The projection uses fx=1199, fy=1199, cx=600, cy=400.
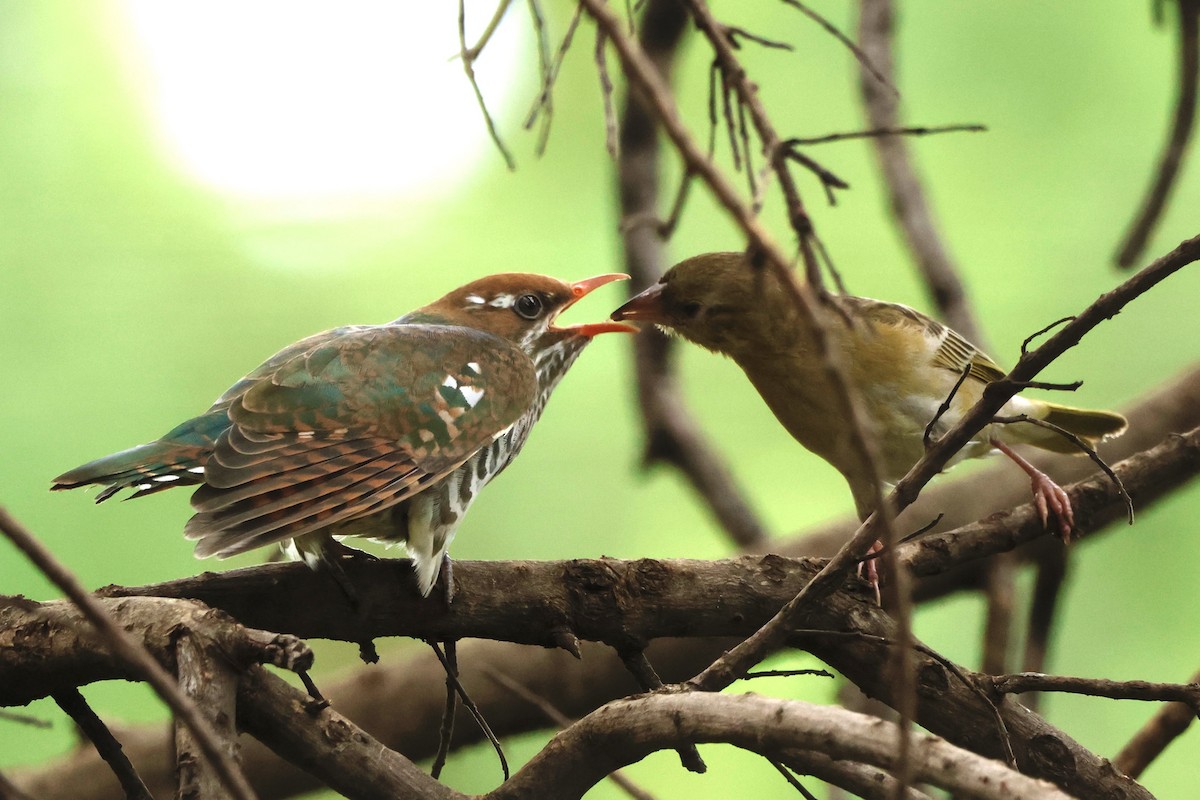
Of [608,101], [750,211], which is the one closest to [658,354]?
[608,101]

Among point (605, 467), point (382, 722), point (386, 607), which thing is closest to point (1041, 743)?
point (386, 607)

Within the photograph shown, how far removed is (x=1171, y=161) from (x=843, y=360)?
4.40ft

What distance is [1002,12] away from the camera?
7.89 meters

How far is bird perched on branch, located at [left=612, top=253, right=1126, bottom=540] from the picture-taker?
3.62m

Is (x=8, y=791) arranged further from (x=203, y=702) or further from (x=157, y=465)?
(x=157, y=465)

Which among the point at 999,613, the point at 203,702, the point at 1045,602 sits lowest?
the point at 1045,602

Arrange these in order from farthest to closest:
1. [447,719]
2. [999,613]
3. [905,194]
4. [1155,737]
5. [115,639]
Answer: [905,194]
[999,613]
[1155,737]
[447,719]
[115,639]

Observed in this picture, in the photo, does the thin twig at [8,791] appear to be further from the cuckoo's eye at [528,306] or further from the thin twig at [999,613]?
the thin twig at [999,613]

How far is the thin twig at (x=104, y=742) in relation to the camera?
220 centimetres

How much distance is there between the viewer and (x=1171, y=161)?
3873 millimetres

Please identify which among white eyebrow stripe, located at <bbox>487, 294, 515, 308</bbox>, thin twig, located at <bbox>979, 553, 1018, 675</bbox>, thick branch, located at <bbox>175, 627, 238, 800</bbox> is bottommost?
thin twig, located at <bbox>979, 553, 1018, 675</bbox>

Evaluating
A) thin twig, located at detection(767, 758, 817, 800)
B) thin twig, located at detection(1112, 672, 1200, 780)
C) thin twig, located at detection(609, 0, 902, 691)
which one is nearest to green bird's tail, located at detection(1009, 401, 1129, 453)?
thin twig, located at detection(1112, 672, 1200, 780)

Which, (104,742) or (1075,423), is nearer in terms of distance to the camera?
(104,742)

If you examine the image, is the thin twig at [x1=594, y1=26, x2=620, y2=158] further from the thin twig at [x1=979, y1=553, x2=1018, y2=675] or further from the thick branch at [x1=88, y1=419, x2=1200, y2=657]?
the thin twig at [x1=979, y1=553, x2=1018, y2=675]
